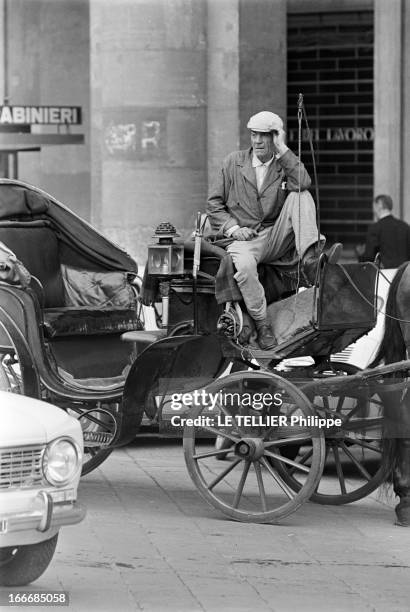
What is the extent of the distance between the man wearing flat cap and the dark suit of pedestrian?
5.89 meters

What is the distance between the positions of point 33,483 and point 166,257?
2.60 meters

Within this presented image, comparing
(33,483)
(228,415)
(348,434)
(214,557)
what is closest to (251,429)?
→ (228,415)

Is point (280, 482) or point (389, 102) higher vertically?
point (389, 102)

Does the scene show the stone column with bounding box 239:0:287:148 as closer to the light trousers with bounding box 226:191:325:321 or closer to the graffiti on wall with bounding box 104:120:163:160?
the graffiti on wall with bounding box 104:120:163:160

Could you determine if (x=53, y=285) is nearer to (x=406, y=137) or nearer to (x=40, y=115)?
(x=406, y=137)

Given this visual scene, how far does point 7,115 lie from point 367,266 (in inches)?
413

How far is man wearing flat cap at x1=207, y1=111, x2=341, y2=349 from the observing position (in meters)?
8.58

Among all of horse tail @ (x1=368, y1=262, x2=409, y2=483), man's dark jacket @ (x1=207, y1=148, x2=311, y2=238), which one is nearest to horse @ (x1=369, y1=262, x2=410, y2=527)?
horse tail @ (x1=368, y1=262, x2=409, y2=483)

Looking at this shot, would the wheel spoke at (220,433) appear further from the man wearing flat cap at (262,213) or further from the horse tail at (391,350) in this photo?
the horse tail at (391,350)

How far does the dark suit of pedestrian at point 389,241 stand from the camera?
1473 cm

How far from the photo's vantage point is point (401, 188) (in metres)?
17.4

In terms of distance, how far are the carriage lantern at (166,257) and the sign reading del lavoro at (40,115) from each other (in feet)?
32.7

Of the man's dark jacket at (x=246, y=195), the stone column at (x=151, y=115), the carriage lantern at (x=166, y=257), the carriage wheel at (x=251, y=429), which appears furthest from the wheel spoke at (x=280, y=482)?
the stone column at (x=151, y=115)

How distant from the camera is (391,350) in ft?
28.9
